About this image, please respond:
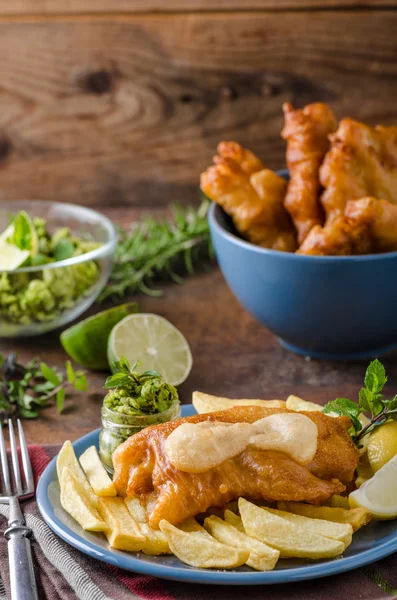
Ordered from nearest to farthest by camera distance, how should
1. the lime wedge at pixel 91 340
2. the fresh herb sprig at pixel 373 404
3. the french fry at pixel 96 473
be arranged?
1. the french fry at pixel 96 473
2. the fresh herb sprig at pixel 373 404
3. the lime wedge at pixel 91 340

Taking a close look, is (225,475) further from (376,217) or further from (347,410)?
(376,217)

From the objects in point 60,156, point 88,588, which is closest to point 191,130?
point 60,156

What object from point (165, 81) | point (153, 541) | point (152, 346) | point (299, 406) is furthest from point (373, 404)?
point (165, 81)

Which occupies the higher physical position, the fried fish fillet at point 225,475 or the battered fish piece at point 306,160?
the battered fish piece at point 306,160

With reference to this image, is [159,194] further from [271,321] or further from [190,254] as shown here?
[271,321]

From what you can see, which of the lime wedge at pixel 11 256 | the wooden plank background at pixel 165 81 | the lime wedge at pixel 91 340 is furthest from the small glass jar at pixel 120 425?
the wooden plank background at pixel 165 81

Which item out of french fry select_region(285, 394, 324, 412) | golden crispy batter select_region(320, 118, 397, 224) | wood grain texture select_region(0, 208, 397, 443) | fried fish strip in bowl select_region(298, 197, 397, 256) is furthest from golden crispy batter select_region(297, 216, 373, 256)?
french fry select_region(285, 394, 324, 412)

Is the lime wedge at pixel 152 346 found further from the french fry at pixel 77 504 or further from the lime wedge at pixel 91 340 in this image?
the french fry at pixel 77 504
